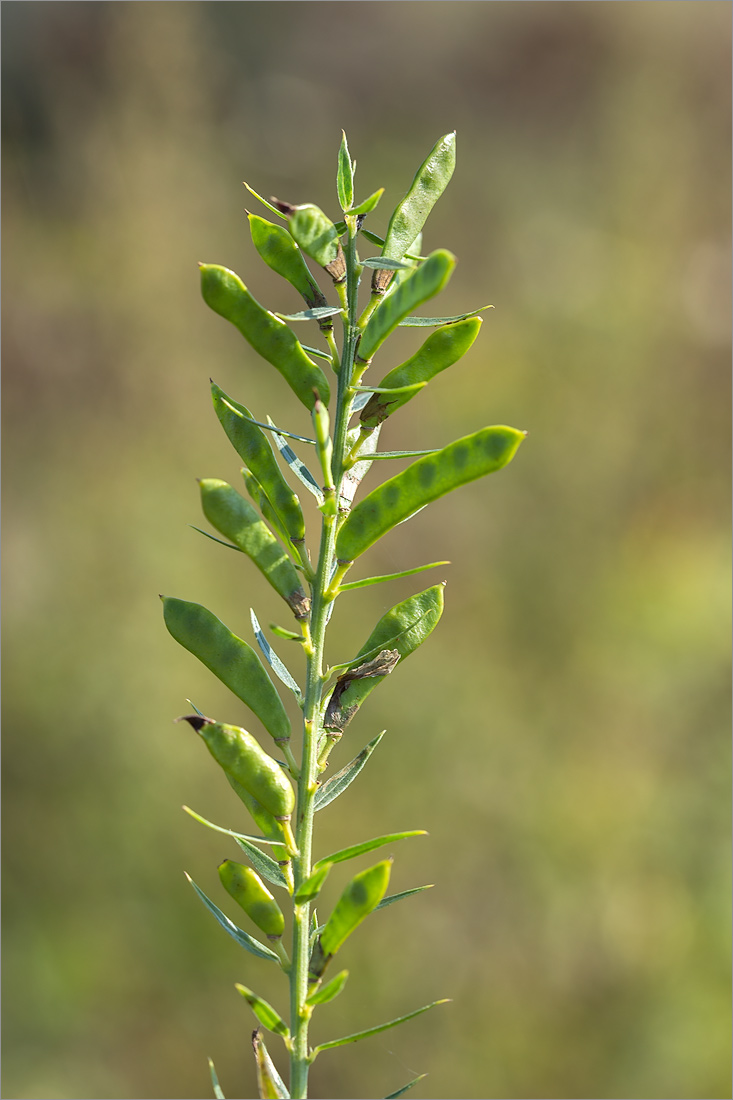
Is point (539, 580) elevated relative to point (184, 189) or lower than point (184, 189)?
lower

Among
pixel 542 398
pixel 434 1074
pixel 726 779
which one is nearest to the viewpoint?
pixel 434 1074

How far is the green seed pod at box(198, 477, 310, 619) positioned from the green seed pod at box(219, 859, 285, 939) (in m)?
0.10

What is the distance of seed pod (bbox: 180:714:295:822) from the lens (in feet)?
0.95

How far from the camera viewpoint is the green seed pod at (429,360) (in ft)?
1.10

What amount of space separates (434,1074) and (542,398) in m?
1.52

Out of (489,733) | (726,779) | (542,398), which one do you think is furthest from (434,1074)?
(542,398)

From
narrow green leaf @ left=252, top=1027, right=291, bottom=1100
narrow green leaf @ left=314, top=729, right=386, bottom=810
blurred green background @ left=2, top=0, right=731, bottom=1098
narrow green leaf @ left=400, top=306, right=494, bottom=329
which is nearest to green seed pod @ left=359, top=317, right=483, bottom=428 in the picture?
narrow green leaf @ left=400, top=306, right=494, bottom=329

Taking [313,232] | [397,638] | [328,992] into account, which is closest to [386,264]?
[313,232]

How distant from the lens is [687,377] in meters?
2.23

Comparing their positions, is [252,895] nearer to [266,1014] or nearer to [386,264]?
[266,1014]

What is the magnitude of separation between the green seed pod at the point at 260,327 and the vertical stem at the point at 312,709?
0.02 metres

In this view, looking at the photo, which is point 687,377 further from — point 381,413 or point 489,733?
point 381,413

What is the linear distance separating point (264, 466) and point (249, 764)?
12 cm

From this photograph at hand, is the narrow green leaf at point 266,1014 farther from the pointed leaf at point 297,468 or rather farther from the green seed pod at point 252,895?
the pointed leaf at point 297,468
